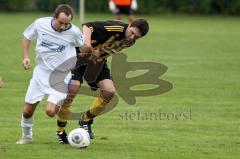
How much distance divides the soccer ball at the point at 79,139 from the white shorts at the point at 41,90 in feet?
1.60

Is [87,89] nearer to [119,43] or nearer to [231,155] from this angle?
[119,43]

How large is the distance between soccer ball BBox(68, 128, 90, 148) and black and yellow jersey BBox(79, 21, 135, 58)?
1.61 meters

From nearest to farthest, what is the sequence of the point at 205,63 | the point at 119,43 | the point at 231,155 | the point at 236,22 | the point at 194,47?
the point at 231,155 → the point at 119,43 → the point at 205,63 → the point at 194,47 → the point at 236,22

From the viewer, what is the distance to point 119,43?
36.2 ft

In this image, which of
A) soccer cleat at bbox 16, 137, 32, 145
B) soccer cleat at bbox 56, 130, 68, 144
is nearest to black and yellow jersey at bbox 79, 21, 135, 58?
soccer cleat at bbox 56, 130, 68, 144

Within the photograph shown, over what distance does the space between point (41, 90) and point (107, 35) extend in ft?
4.86

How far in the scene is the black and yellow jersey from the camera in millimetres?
10812

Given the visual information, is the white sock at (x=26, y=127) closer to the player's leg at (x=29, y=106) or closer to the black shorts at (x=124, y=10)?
the player's leg at (x=29, y=106)

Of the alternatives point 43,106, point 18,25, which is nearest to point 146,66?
point 43,106

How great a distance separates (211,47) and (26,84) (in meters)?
11.1

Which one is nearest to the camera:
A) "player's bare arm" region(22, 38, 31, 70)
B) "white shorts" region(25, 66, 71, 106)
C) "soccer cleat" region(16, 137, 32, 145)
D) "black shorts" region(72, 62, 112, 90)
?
"player's bare arm" region(22, 38, 31, 70)

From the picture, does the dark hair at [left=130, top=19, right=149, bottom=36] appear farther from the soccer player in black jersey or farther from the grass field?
the grass field

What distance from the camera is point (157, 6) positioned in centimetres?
4472

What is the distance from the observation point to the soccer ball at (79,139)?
985 centimetres
